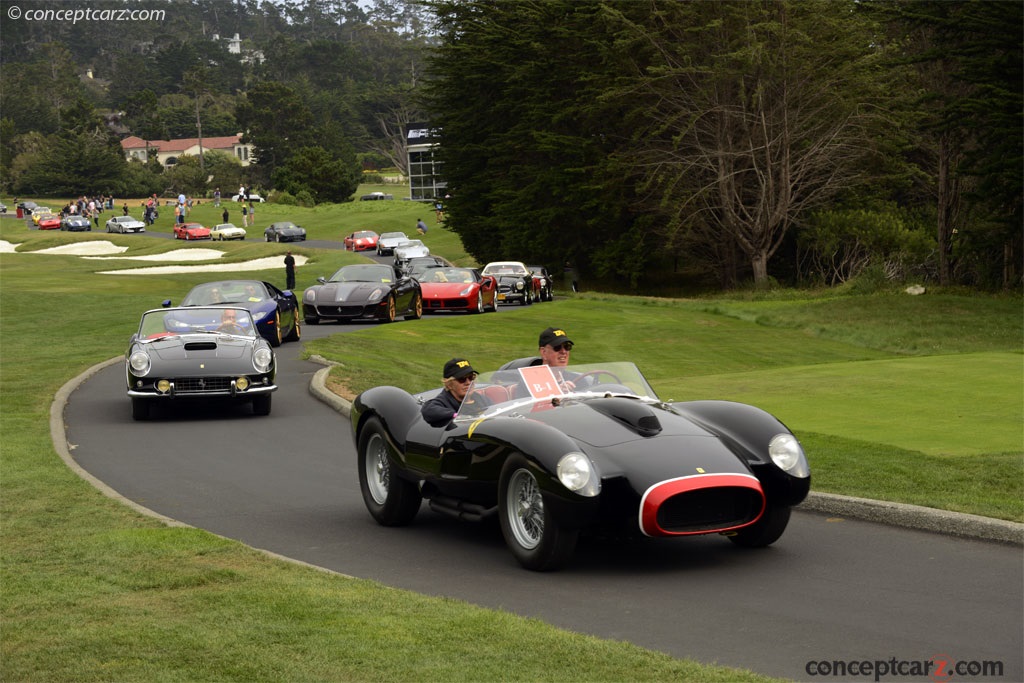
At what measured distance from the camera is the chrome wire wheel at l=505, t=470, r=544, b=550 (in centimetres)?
933

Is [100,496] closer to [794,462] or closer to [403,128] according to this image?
[794,462]

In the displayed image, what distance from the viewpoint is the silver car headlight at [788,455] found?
9.55 meters

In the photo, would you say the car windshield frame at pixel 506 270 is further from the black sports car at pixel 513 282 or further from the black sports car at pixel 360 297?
the black sports car at pixel 360 297

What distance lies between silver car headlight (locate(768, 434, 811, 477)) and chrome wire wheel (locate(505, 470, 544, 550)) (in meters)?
1.75

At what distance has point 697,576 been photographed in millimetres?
8945

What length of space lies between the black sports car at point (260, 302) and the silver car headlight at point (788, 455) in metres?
18.1

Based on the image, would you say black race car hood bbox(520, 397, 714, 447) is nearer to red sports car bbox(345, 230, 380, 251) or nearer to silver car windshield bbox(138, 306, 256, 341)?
silver car windshield bbox(138, 306, 256, 341)

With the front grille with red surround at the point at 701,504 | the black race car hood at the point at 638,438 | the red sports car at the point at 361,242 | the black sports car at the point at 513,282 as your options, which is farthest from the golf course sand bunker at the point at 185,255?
the front grille with red surround at the point at 701,504

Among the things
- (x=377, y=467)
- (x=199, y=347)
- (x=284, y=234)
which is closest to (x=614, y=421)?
(x=377, y=467)

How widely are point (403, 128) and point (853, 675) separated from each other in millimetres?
191291

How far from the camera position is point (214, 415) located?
20016 millimetres

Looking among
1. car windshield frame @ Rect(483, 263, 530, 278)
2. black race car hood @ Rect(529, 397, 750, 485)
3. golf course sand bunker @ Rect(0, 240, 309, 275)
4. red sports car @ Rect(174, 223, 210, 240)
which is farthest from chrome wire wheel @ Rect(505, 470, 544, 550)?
red sports car @ Rect(174, 223, 210, 240)

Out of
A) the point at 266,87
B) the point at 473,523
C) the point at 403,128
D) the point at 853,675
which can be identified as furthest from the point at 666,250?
the point at 403,128

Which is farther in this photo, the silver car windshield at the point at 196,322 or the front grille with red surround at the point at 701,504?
the silver car windshield at the point at 196,322
